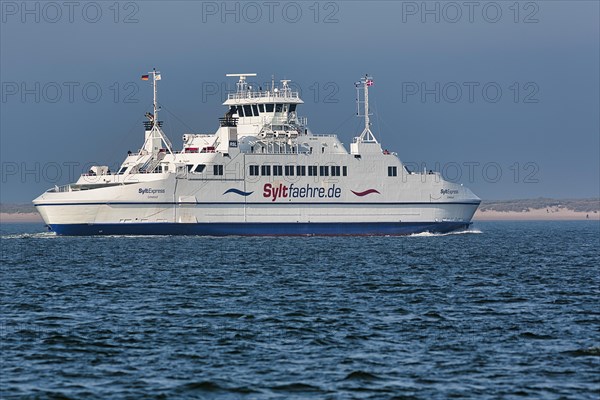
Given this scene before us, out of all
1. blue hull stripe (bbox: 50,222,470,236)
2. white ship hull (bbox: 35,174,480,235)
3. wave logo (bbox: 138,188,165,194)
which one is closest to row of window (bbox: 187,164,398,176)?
white ship hull (bbox: 35,174,480,235)

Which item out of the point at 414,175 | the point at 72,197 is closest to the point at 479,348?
the point at 72,197

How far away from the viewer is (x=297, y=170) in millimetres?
66875

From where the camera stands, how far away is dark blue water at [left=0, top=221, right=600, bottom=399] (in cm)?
1800

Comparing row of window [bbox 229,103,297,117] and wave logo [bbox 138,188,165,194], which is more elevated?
row of window [bbox 229,103,297,117]

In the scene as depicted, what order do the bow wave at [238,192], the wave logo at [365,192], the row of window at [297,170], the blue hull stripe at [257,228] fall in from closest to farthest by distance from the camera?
1. the blue hull stripe at [257,228]
2. the bow wave at [238,192]
3. the row of window at [297,170]
4. the wave logo at [365,192]

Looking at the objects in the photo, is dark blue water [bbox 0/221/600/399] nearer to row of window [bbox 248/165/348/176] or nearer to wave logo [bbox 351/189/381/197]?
row of window [bbox 248/165/348/176]

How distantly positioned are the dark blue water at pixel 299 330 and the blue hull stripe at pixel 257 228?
16.4 meters

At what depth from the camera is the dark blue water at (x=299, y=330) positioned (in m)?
18.0

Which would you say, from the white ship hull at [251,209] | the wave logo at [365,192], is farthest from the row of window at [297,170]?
the wave logo at [365,192]

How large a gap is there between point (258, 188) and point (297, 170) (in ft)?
9.99

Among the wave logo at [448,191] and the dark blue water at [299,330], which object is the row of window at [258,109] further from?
the dark blue water at [299,330]

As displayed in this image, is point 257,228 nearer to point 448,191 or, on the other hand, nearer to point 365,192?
point 365,192

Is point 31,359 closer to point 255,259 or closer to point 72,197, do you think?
point 255,259

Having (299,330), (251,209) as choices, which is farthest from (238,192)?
(299,330)
